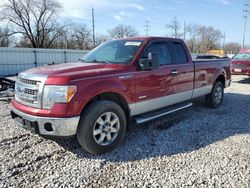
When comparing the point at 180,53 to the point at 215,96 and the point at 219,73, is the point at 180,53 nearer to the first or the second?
the point at 219,73

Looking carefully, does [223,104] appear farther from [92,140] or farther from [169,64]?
[92,140]

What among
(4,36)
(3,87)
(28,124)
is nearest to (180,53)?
(28,124)

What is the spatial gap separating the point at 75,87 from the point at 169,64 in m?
2.43

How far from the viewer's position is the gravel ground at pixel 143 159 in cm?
320

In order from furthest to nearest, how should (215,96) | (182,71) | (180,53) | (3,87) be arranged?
1. (3,87)
2. (215,96)
3. (180,53)
4. (182,71)

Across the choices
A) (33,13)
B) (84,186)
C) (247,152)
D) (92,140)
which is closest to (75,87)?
(92,140)

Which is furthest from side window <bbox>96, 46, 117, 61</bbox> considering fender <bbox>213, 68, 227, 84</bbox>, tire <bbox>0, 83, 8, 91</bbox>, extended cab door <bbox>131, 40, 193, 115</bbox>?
tire <bbox>0, 83, 8, 91</bbox>

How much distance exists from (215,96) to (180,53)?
219 cm

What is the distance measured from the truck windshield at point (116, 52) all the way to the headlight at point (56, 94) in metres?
1.37

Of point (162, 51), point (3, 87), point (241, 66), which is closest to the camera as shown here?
point (162, 51)

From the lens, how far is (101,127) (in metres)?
3.91

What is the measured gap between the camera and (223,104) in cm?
768

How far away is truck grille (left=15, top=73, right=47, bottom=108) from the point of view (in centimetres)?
359

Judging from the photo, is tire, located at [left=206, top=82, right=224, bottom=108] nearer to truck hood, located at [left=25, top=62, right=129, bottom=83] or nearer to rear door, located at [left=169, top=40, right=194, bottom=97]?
rear door, located at [left=169, top=40, right=194, bottom=97]
